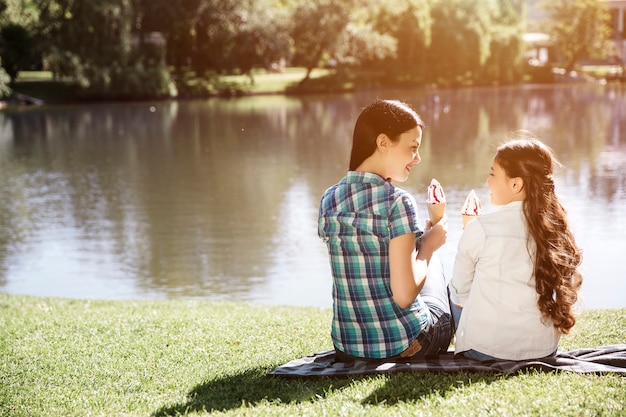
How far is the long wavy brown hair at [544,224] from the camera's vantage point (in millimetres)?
3662

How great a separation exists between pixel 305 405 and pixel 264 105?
1545 inches

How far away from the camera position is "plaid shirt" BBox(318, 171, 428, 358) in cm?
356

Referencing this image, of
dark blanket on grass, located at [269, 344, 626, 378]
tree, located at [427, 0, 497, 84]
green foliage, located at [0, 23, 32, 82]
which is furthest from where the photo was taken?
tree, located at [427, 0, 497, 84]

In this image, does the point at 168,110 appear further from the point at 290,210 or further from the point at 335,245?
the point at 335,245

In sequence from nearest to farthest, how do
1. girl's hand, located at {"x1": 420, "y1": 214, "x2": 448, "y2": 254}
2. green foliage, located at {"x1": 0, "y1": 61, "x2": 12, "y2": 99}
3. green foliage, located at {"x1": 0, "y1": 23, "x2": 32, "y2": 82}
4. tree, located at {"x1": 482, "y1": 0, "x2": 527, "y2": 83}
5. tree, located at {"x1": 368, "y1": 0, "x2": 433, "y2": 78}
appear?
girl's hand, located at {"x1": 420, "y1": 214, "x2": 448, "y2": 254} < green foliage, located at {"x1": 0, "y1": 61, "x2": 12, "y2": 99} < green foliage, located at {"x1": 0, "y1": 23, "x2": 32, "y2": 82} < tree, located at {"x1": 368, "y1": 0, "x2": 433, "y2": 78} < tree, located at {"x1": 482, "y1": 0, "x2": 527, "y2": 83}

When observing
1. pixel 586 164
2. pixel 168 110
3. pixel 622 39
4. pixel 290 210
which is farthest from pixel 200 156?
pixel 622 39

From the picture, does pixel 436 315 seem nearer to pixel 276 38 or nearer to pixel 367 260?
pixel 367 260

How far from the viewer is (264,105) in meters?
42.2

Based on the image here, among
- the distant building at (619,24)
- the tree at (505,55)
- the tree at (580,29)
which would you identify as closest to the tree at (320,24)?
the tree at (505,55)

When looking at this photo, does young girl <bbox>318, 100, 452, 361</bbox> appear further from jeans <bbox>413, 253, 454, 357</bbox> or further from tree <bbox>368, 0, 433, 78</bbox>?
tree <bbox>368, 0, 433, 78</bbox>

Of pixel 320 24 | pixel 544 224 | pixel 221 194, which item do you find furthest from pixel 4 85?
pixel 544 224

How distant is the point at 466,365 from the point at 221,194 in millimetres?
13392

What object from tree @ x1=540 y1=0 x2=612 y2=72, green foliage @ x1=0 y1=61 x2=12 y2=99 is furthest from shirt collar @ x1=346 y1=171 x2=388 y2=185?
tree @ x1=540 y1=0 x2=612 y2=72

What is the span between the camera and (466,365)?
3.82 metres
